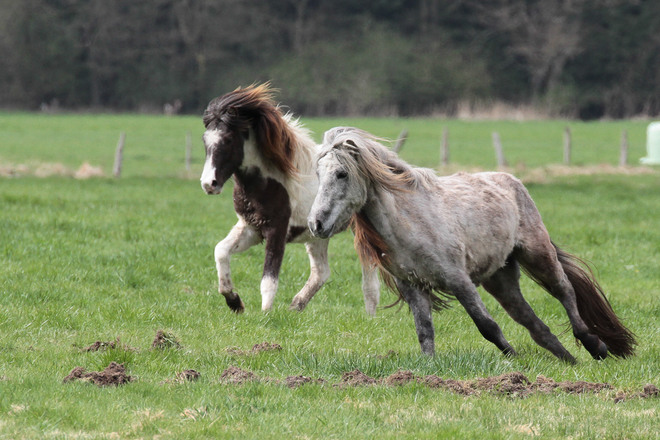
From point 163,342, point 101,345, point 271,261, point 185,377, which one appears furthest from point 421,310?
point 101,345

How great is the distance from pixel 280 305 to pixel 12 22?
6386 cm

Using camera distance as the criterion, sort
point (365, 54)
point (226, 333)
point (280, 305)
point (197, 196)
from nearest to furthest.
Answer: point (226, 333), point (280, 305), point (197, 196), point (365, 54)

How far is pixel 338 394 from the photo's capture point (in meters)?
5.18

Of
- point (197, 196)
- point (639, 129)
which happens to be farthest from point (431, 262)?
point (639, 129)

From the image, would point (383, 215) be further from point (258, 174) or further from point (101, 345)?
point (258, 174)

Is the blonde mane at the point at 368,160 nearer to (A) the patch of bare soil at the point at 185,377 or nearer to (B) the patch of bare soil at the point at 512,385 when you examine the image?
(B) the patch of bare soil at the point at 512,385

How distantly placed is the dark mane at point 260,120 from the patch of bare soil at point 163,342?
2.22m

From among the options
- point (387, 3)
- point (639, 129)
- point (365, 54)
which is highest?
point (387, 3)

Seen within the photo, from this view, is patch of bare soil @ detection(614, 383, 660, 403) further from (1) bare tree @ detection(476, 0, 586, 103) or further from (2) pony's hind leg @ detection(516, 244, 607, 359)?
(1) bare tree @ detection(476, 0, 586, 103)

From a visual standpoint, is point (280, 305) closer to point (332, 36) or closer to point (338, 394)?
point (338, 394)

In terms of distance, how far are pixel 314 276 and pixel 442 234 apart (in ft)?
10.3

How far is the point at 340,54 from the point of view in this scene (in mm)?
69812

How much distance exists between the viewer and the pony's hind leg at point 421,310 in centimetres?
577

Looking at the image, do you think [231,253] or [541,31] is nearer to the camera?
[231,253]
